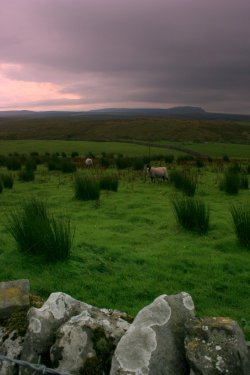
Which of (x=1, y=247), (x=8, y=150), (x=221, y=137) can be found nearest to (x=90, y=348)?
(x=1, y=247)

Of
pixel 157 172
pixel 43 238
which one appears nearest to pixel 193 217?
pixel 43 238

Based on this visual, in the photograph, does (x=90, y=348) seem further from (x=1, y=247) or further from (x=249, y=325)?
(x=1, y=247)

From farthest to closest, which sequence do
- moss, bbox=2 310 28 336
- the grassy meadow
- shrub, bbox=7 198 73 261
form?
shrub, bbox=7 198 73 261, the grassy meadow, moss, bbox=2 310 28 336

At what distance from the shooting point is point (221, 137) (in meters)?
67.8

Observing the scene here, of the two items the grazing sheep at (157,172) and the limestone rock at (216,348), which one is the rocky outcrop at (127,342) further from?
the grazing sheep at (157,172)

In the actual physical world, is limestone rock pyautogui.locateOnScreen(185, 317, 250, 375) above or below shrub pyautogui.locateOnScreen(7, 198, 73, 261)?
above

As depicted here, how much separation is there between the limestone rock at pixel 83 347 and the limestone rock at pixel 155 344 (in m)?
0.21

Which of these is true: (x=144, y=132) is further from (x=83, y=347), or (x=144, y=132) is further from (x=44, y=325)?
(x=83, y=347)

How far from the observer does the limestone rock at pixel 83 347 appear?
9.28 ft

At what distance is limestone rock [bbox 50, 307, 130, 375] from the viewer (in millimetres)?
2828

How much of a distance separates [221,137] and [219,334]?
67496 mm

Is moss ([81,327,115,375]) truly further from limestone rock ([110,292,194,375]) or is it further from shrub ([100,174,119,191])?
shrub ([100,174,119,191])

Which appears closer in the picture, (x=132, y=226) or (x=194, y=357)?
(x=194, y=357)

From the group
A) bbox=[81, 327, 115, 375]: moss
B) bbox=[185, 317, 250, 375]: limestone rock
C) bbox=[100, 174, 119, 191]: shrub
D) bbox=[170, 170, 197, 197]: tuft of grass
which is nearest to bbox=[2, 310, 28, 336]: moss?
bbox=[81, 327, 115, 375]: moss
